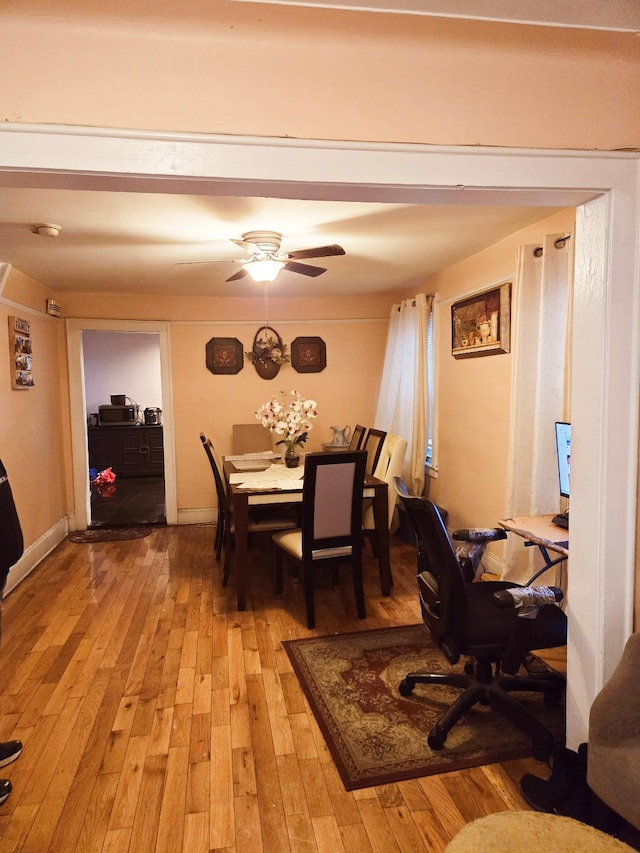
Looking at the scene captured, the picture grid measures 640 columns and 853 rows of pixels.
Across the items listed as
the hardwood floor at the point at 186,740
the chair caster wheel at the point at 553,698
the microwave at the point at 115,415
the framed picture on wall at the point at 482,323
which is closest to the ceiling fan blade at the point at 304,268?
the framed picture on wall at the point at 482,323

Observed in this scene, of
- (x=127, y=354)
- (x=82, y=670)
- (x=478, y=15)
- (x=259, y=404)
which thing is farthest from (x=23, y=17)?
(x=127, y=354)

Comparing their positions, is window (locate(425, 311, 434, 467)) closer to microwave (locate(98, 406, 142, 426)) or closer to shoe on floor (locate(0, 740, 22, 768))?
shoe on floor (locate(0, 740, 22, 768))

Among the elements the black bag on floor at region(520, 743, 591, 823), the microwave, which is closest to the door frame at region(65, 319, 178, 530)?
the microwave

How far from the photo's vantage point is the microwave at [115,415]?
8055mm

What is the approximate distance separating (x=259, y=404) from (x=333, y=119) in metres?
4.54

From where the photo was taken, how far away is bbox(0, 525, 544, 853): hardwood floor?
5.84 feet

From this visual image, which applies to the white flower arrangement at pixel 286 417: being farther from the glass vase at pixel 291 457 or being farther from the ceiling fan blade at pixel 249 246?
the ceiling fan blade at pixel 249 246

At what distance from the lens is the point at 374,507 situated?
3.77m

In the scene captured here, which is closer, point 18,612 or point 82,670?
point 82,670

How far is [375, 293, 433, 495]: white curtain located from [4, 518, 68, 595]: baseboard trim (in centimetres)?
325

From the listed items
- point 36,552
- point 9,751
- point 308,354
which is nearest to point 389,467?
point 308,354

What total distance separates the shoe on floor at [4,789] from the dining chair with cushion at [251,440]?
373 cm

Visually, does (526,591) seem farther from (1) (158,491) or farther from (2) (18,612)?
(1) (158,491)

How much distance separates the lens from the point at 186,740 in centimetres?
224
